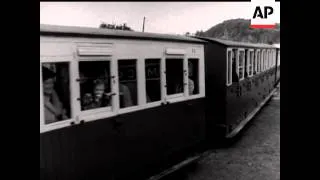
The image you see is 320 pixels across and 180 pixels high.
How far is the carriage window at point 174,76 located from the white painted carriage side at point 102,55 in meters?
0.14

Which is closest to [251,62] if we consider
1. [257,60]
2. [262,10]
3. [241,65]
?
[257,60]

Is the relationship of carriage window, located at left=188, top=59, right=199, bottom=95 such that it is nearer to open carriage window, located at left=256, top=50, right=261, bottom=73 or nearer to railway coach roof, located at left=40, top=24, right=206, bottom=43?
railway coach roof, located at left=40, top=24, right=206, bottom=43

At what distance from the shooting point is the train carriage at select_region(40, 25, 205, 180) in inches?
141

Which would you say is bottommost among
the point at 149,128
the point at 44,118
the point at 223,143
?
the point at 223,143

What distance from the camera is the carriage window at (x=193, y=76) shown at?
21.7 feet

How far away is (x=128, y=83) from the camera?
4.75 metres

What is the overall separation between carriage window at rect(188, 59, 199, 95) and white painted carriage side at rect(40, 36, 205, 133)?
63 cm

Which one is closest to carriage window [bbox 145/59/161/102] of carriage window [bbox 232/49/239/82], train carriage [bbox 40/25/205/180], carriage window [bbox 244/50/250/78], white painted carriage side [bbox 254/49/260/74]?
train carriage [bbox 40/25/205/180]

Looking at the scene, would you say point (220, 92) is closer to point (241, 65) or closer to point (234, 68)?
point (234, 68)
